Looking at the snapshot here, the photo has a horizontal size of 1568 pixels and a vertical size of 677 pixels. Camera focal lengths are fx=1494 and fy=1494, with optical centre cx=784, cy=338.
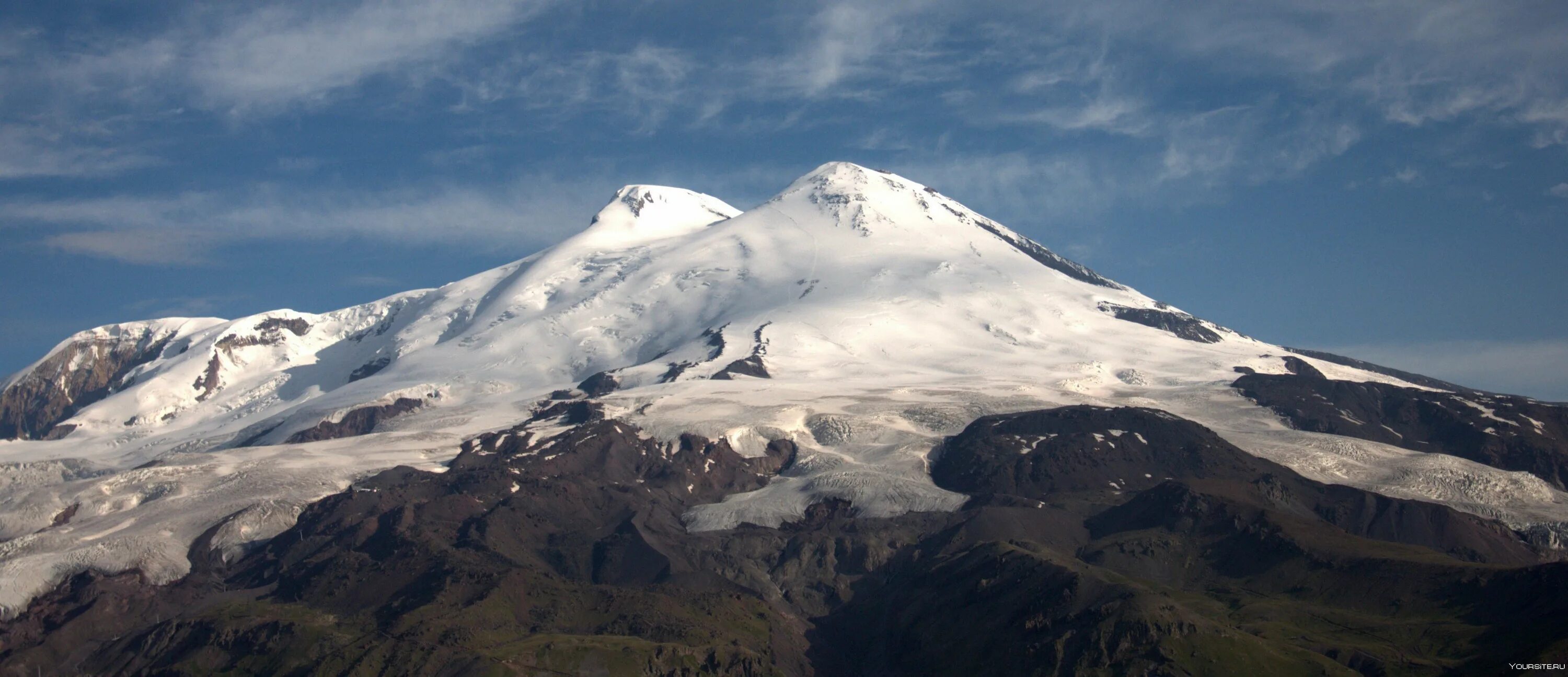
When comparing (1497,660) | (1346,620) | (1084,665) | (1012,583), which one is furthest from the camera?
(1012,583)

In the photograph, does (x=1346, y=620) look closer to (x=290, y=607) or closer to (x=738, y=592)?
(x=738, y=592)

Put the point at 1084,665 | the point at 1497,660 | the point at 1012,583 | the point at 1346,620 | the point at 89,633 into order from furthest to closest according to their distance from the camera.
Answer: the point at 89,633
the point at 1012,583
the point at 1346,620
the point at 1084,665
the point at 1497,660

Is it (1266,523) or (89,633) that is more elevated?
(1266,523)

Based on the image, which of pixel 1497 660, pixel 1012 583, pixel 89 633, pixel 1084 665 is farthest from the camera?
pixel 89 633

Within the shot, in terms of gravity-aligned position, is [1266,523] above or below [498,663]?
above

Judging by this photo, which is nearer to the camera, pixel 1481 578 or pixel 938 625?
pixel 1481 578

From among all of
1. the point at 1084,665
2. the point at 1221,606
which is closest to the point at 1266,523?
the point at 1221,606

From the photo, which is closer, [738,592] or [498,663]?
[498,663]

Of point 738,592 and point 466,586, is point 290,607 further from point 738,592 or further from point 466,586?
point 738,592

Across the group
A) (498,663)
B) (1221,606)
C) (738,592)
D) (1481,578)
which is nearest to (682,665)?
(498,663)
